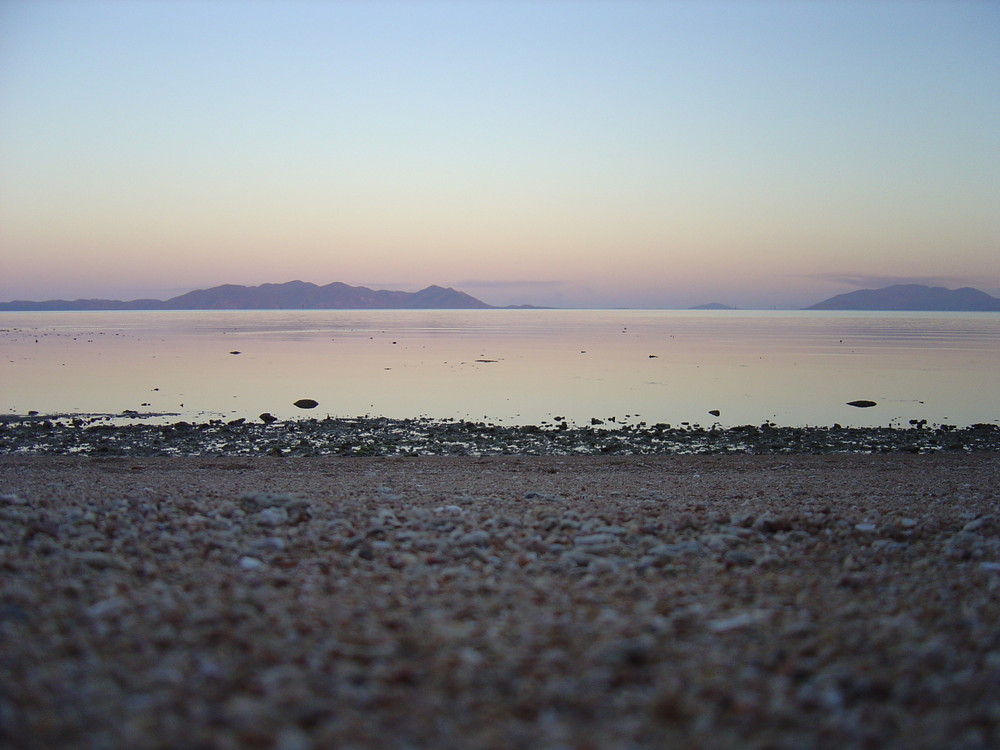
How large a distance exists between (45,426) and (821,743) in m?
28.7

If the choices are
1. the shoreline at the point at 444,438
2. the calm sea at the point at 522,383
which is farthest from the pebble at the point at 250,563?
the calm sea at the point at 522,383

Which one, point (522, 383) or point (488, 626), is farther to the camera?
point (522, 383)

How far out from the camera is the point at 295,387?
1564 inches

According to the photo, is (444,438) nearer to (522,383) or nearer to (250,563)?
(522,383)

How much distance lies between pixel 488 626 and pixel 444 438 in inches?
799

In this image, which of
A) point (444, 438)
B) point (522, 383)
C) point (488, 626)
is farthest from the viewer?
point (522, 383)

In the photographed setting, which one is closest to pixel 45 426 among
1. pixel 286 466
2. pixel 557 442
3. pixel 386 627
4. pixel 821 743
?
pixel 286 466

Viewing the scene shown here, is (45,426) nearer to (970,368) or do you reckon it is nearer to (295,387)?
(295,387)

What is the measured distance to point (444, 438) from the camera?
81.9 feet

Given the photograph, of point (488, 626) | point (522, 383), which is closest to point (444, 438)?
point (522, 383)

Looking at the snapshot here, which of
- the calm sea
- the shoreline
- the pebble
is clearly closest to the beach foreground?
the pebble

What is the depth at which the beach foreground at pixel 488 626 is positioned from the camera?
3.51 meters

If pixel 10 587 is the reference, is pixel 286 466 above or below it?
below

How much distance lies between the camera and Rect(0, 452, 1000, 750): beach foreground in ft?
11.5
